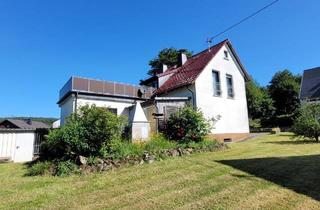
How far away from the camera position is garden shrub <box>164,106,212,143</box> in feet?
40.1

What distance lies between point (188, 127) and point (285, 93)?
141 ft

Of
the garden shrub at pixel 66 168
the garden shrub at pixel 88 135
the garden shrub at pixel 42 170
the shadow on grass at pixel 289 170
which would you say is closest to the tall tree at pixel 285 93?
the shadow on grass at pixel 289 170

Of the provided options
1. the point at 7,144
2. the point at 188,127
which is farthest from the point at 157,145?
the point at 7,144

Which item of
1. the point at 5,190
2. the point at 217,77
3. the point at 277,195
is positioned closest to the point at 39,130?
the point at 5,190

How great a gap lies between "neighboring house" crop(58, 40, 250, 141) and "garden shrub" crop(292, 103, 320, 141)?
14.6 feet

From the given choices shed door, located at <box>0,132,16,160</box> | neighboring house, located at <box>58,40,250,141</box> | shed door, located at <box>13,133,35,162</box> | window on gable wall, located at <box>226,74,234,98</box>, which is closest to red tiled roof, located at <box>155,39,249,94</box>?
neighboring house, located at <box>58,40,250,141</box>

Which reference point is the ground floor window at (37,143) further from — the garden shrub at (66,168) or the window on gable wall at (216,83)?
the window on gable wall at (216,83)

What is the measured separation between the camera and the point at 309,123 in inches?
589

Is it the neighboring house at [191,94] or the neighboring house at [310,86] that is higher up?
the neighboring house at [310,86]

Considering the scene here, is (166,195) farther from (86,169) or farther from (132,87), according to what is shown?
(132,87)

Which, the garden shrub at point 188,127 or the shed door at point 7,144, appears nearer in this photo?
the garden shrub at point 188,127

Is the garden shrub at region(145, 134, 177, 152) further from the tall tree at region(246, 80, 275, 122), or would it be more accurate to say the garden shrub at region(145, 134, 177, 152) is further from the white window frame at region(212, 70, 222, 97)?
the tall tree at region(246, 80, 275, 122)

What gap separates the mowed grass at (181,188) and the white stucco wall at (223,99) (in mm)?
8869

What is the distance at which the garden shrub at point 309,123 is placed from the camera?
48.4 feet
